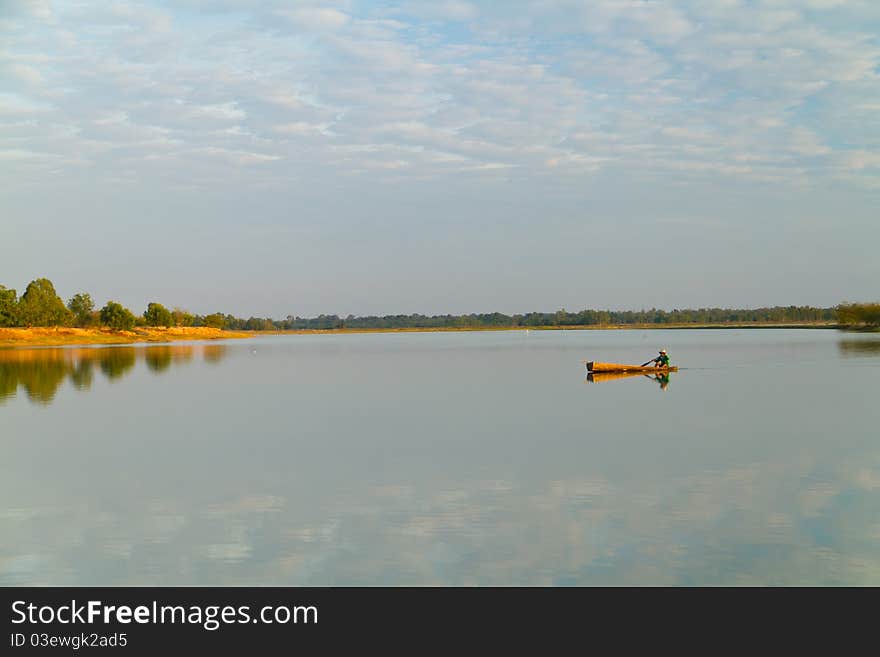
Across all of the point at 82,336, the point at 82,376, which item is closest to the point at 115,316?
the point at 82,336

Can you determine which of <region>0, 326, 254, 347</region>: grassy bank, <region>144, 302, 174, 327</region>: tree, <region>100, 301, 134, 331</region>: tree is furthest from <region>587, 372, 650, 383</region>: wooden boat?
<region>144, 302, 174, 327</region>: tree

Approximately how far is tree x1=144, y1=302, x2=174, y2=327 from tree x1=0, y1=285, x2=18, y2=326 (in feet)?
165

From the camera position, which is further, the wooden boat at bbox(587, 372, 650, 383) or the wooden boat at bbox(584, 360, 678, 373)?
the wooden boat at bbox(584, 360, 678, 373)

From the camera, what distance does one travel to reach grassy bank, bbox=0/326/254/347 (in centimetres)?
11496

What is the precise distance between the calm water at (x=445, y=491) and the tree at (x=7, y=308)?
314 ft

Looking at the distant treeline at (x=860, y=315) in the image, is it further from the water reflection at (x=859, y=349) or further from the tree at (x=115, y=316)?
the tree at (x=115, y=316)

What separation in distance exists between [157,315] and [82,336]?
130ft

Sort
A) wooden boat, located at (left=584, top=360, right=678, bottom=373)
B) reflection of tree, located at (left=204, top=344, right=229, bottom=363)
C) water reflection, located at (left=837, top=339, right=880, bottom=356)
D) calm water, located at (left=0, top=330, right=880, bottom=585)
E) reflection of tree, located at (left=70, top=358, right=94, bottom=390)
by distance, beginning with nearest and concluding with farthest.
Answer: calm water, located at (left=0, top=330, right=880, bottom=585), reflection of tree, located at (left=70, top=358, right=94, bottom=390), wooden boat, located at (left=584, top=360, right=678, bottom=373), water reflection, located at (left=837, top=339, right=880, bottom=356), reflection of tree, located at (left=204, top=344, right=229, bottom=363)

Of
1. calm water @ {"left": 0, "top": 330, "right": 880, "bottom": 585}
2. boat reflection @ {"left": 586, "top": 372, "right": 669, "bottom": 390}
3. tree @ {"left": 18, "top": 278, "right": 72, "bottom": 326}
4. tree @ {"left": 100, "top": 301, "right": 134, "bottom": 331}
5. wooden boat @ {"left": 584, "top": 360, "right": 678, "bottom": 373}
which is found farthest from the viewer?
tree @ {"left": 100, "top": 301, "right": 134, "bottom": 331}

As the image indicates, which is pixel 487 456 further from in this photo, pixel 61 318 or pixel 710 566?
pixel 61 318
